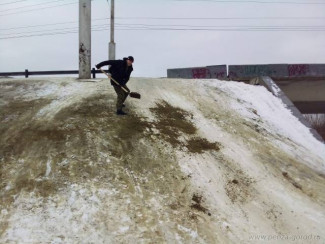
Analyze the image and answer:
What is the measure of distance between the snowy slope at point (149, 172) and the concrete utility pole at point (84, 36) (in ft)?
8.66

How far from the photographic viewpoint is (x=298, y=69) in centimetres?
1830

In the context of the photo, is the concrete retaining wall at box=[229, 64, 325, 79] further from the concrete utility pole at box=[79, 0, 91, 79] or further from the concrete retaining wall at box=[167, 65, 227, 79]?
the concrete utility pole at box=[79, 0, 91, 79]

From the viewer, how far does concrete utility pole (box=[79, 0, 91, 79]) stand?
A: 14.1 m

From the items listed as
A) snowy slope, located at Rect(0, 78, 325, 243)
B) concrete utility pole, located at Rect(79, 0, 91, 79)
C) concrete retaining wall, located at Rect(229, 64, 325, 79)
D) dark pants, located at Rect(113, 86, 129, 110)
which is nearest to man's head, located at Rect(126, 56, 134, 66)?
dark pants, located at Rect(113, 86, 129, 110)

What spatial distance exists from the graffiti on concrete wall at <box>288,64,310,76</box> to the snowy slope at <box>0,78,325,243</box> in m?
7.37

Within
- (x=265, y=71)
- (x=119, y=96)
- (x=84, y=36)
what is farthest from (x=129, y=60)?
(x=265, y=71)

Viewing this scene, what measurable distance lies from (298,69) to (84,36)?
1078 centimetres

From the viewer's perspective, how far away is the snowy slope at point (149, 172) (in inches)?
228

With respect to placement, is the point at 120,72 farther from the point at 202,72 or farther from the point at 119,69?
the point at 202,72

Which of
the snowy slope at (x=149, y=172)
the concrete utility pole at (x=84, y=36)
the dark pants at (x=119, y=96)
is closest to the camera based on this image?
the snowy slope at (x=149, y=172)

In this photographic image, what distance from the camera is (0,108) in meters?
10.1

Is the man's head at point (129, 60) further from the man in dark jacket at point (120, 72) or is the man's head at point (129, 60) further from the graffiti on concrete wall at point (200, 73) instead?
the graffiti on concrete wall at point (200, 73)

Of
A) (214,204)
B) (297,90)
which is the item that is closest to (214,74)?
(297,90)

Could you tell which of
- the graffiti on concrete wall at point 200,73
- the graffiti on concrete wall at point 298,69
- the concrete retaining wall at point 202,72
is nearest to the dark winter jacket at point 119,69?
the concrete retaining wall at point 202,72
